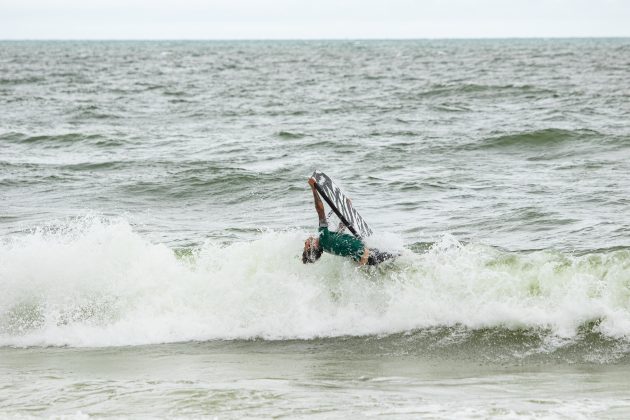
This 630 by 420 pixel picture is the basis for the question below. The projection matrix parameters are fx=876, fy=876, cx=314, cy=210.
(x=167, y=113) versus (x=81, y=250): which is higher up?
(x=167, y=113)

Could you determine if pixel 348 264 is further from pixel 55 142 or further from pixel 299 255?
pixel 55 142

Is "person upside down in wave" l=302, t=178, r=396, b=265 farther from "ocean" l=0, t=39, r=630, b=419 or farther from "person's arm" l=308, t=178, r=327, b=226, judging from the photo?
"ocean" l=0, t=39, r=630, b=419

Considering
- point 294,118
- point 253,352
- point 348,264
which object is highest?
point 294,118

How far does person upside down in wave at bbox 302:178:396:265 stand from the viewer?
872cm

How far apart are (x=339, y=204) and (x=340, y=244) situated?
17.8 inches

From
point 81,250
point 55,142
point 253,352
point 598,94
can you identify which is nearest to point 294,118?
point 55,142

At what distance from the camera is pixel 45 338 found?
366 inches

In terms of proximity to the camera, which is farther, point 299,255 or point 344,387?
point 299,255

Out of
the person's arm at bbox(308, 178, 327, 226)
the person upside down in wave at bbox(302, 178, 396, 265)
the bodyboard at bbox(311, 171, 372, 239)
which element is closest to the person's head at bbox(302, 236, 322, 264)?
the person upside down in wave at bbox(302, 178, 396, 265)

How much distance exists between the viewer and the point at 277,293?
9.76 meters

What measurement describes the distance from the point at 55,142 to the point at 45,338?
15.7 metres

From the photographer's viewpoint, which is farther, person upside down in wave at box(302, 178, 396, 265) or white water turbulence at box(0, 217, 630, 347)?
white water turbulence at box(0, 217, 630, 347)

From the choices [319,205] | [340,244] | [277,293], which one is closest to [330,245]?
[340,244]

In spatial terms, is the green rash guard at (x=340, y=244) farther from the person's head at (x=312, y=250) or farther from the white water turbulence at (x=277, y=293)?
the white water turbulence at (x=277, y=293)
